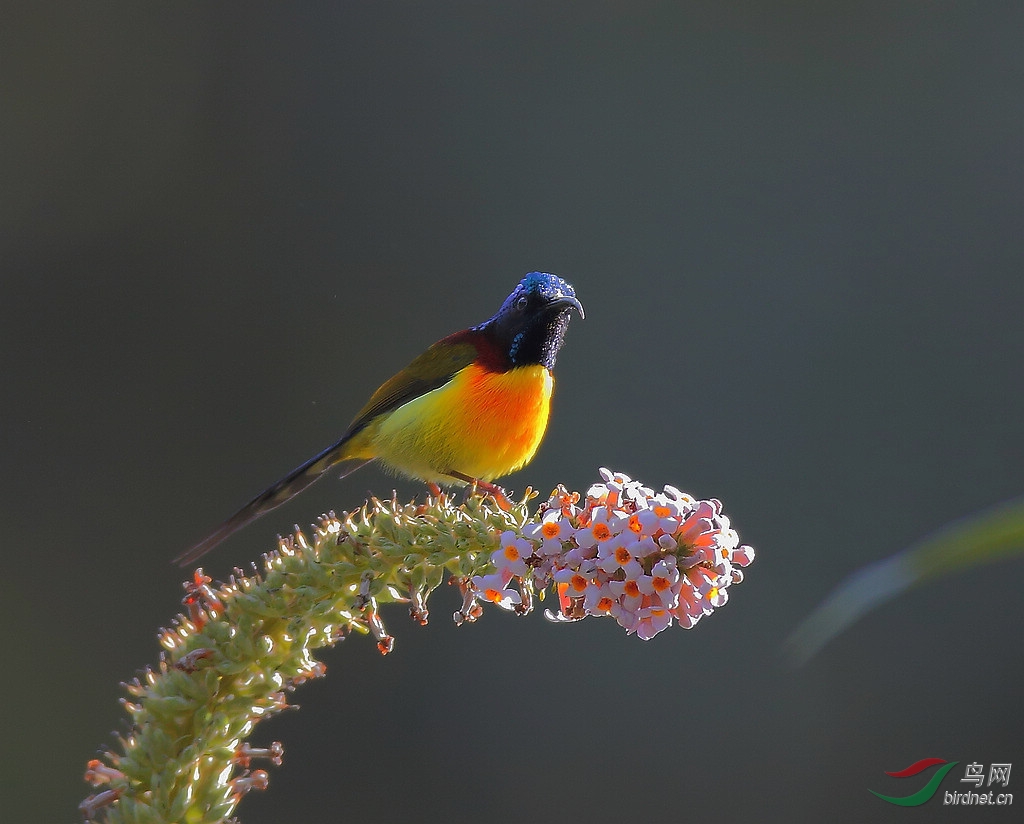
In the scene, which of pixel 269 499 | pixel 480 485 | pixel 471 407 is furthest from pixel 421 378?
pixel 269 499

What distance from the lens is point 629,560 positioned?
5.02 ft

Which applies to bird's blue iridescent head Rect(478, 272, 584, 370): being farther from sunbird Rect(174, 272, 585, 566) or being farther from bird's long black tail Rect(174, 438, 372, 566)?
bird's long black tail Rect(174, 438, 372, 566)

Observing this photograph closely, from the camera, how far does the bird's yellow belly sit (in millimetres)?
2871

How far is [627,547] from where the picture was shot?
4.99ft

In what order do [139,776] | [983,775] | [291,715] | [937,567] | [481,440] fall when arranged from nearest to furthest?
1. [937,567]
2. [139,776]
3. [481,440]
4. [983,775]
5. [291,715]

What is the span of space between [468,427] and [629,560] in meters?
1.38

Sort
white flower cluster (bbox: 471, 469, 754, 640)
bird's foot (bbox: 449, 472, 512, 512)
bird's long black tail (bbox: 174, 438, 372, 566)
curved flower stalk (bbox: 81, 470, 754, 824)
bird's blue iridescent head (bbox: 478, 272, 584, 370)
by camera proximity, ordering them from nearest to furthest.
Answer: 1. curved flower stalk (bbox: 81, 470, 754, 824)
2. white flower cluster (bbox: 471, 469, 754, 640)
3. bird's foot (bbox: 449, 472, 512, 512)
4. bird's long black tail (bbox: 174, 438, 372, 566)
5. bird's blue iridescent head (bbox: 478, 272, 584, 370)

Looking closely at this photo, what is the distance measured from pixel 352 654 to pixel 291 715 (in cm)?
42

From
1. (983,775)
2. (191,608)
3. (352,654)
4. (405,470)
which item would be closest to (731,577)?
(191,608)

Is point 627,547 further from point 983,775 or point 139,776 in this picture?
point 983,775

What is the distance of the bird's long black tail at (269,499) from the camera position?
7.86 ft

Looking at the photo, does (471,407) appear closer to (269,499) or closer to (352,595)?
(269,499)

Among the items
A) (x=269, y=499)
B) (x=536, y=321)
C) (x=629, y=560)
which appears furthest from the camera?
(x=536, y=321)

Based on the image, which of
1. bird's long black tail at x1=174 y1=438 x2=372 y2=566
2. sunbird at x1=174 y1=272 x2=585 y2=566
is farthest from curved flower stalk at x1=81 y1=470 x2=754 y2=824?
sunbird at x1=174 y1=272 x2=585 y2=566
